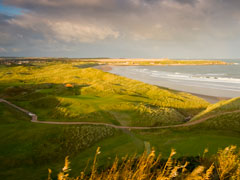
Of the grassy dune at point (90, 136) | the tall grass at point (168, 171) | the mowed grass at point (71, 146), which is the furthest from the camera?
the grassy dune at point (90, 136)

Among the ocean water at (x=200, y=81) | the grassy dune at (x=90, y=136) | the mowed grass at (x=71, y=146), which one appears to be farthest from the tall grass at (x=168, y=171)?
the ocean water at (x=200, y=81)

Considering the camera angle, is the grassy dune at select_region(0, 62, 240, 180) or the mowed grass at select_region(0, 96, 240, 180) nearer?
the mowed grass at select_region(0, 96, 240, 180)

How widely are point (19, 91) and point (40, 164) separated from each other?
42357mm

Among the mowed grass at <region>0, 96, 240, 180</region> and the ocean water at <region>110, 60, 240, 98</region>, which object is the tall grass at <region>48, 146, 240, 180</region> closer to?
the mowed grass at <region>0, 96, 240, 180</region>

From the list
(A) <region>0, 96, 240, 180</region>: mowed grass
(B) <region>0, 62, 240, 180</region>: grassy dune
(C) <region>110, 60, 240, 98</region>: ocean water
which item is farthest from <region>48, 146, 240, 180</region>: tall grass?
(C) <region>110, 60, 240, 98</region>: ocean water

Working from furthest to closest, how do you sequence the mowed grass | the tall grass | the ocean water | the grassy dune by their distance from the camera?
the ocean water → the grassy dune → the mowed grass → the tall grass

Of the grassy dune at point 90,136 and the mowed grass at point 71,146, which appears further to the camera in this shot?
the grassy dune at point 90,136

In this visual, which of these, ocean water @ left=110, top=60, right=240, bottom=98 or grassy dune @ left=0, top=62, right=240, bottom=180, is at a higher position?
ocean water @ left=110, top=60, right=240, bottom=98

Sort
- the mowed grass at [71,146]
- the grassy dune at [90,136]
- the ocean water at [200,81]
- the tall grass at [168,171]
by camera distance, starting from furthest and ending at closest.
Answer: the ocean water at [200,81] < the grassy dune at [90,136] < the mowed grass at [71,146] < the tall grass at [168,171]

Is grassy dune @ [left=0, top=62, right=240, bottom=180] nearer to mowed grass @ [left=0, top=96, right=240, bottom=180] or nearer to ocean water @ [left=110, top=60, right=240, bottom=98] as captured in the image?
mowed grass @ [left=0, top=96, right=240, bottom=180]

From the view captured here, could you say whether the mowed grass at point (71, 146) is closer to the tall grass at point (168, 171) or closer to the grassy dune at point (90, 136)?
the grassy dune at point (90, 136)

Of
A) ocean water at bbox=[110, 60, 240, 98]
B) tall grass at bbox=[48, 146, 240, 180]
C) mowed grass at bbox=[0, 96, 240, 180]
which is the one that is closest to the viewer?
tall grass at bbox=[48, 146, 240, 180]

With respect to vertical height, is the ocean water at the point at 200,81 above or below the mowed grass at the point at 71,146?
above

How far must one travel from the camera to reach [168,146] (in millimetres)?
18016
